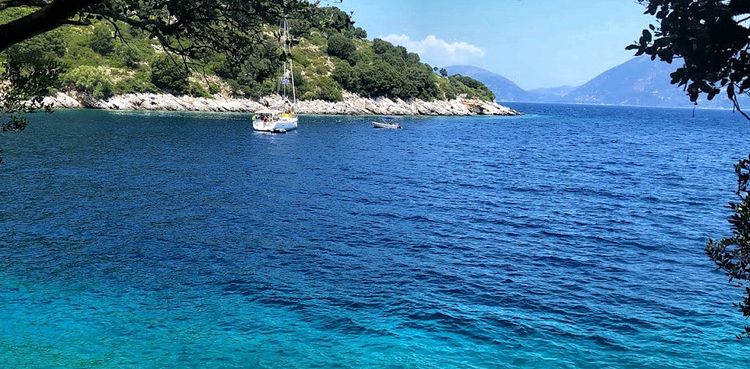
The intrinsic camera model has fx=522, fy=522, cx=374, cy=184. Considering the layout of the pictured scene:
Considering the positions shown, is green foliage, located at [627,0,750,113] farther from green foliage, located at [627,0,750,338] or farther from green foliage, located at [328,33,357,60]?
green foliage, located at [328,33,357,60]

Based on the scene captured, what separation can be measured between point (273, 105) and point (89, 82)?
42.6m

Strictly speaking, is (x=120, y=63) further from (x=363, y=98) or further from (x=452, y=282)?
(x=452, y=282)

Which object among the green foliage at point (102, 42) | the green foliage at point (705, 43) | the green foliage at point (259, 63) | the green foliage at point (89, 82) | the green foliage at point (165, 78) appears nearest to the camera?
the green foliage at point (705, 43)

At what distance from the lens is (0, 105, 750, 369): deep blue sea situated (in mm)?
16266

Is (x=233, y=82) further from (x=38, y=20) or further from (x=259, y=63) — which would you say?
(x=38, y=20)

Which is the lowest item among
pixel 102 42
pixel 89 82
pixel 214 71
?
pixel 89 82

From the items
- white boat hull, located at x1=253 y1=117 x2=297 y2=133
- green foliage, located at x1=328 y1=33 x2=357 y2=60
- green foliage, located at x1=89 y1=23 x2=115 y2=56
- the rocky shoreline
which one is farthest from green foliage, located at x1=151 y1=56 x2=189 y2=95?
green foliage, located at x1=328 y1=33 x2=357 y2=60

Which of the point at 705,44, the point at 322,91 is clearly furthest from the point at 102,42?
the point at 705,44

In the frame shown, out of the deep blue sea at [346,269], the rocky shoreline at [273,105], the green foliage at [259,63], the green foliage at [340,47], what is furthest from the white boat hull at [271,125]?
the green foliage at [340,47]

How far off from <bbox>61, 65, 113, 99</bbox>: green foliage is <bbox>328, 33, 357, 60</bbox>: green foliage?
253 ft

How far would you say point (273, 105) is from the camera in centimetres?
13550

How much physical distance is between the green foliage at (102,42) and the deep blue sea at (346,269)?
289 feet

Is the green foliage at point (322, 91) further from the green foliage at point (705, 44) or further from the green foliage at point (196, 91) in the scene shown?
the green foliage at point (705, 44)

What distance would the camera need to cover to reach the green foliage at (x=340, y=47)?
563 feet
